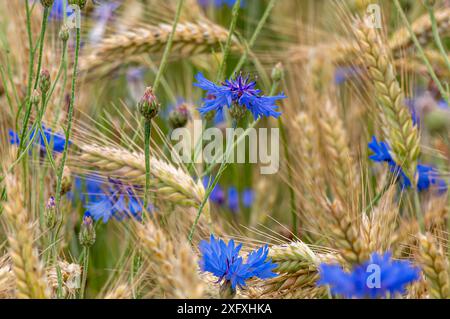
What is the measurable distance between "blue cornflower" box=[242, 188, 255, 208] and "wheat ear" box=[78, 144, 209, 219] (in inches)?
46.3

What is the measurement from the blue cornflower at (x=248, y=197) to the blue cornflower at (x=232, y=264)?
1448 mm

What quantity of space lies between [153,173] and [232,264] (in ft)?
1.28

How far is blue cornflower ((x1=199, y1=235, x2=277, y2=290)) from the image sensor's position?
1.39 metres

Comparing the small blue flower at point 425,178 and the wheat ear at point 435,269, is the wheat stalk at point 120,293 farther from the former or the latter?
the small blue flower at point 425,178

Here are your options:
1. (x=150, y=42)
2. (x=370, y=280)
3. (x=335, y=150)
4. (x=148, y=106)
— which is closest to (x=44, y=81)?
(x=148, y=106)

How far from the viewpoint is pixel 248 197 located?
300 cm

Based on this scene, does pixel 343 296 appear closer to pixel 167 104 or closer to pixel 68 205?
pixel 68 205

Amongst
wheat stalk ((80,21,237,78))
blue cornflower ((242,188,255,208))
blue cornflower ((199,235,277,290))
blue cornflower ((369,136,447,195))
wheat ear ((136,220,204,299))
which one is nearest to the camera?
wheat ear ((136,220,204,299))

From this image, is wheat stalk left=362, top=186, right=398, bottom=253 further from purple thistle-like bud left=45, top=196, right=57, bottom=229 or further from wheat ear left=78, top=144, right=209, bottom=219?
purple thistle-like bud left=45, top=196, right=57, bottom=229

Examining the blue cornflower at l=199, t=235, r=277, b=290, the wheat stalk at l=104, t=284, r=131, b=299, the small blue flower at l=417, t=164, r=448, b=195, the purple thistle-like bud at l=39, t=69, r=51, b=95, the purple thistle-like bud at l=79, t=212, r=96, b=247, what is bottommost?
the wheat stalk at l=104, t=284, r=131, b=299

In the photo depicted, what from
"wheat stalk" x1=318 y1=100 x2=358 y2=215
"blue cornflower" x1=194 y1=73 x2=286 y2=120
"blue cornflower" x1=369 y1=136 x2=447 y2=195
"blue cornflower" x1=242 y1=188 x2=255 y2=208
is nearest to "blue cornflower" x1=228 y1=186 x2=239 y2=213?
"blue cornflower" x1=242 y1=188 x2=255 y2=208

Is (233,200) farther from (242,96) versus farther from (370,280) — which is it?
(370,280)

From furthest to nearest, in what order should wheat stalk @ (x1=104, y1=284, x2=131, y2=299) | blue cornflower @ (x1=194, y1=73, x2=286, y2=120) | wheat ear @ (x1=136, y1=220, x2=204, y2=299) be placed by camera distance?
blue cornflower @ (x1=194, y1=73, x2=286, y2=120)
wheat stalk @ (x1=104, y1=284, x2=131, y2=299)
wheat ear @ (x1=136, y1=220, x2=204, y2=299)
